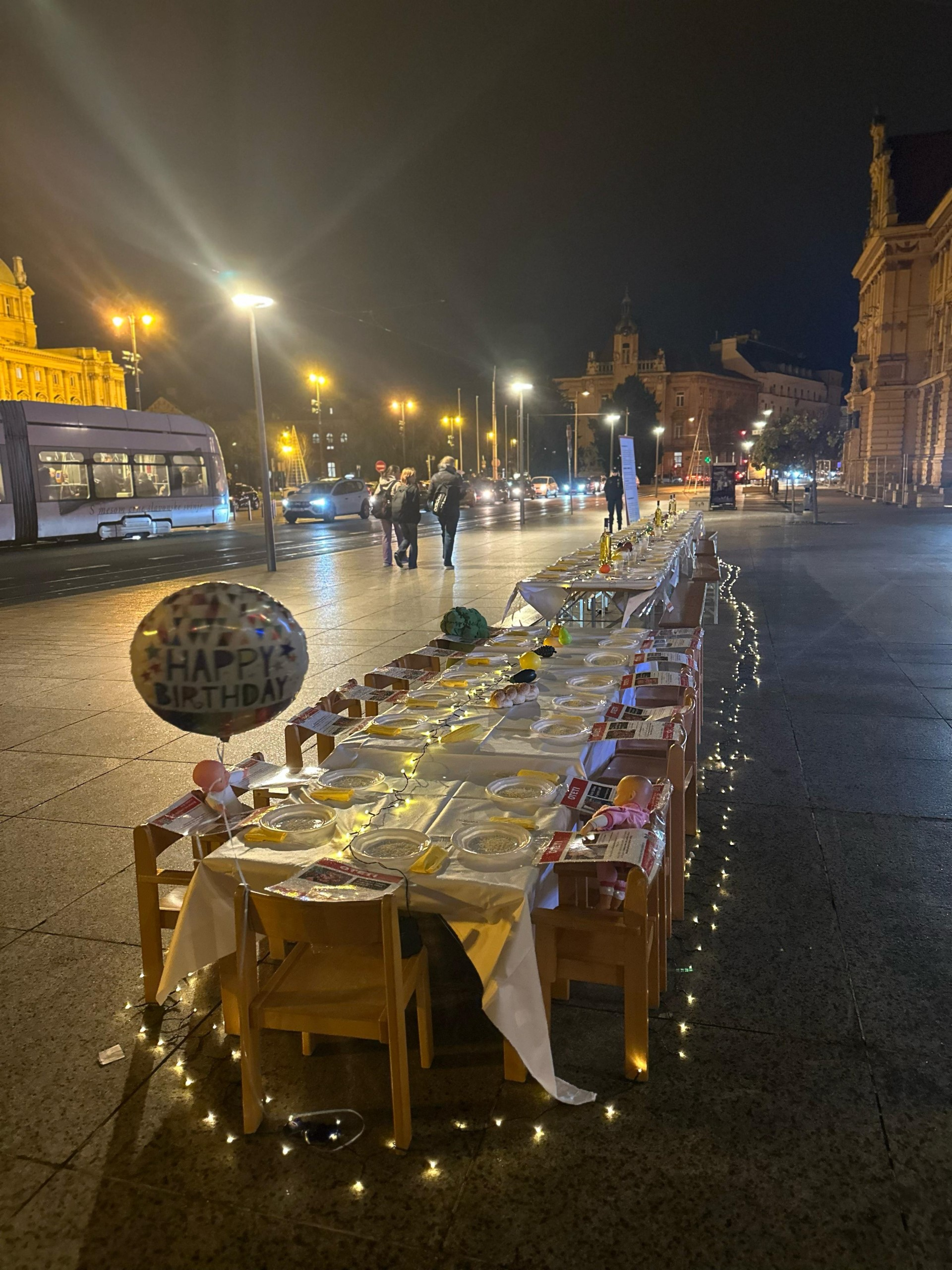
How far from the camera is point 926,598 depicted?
1213 cm

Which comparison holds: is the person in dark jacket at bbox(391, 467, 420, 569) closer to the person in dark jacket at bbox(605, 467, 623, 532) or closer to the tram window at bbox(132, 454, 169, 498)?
the person in dark jacket at bbox(605, 467, 623, 532)

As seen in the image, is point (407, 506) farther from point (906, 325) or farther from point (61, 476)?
point (906, 325)

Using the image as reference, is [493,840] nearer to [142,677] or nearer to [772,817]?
[142,677]

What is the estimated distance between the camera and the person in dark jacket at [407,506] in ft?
51.0

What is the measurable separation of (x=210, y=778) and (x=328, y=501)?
3274 centimetres

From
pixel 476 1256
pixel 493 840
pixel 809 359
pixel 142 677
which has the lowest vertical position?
pixel 476 1256

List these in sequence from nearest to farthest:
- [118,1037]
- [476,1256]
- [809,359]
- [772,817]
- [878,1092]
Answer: [476,1256], [878,1092], [118,1037], [772,817], [809,359]

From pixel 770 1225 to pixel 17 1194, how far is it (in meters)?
2.14

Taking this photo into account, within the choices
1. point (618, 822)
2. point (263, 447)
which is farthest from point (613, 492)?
point (618, 822)

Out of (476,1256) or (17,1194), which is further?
(17,1194)

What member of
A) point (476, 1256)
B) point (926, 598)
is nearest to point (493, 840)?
point (476, 1256)

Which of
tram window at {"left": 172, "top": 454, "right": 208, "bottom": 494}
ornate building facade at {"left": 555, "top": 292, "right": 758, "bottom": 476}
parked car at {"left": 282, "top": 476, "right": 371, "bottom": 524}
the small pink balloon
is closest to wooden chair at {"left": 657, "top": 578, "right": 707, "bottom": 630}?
the small pink balloon

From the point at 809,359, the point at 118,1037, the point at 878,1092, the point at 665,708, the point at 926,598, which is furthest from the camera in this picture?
the point at 809,359

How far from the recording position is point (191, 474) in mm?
28469
